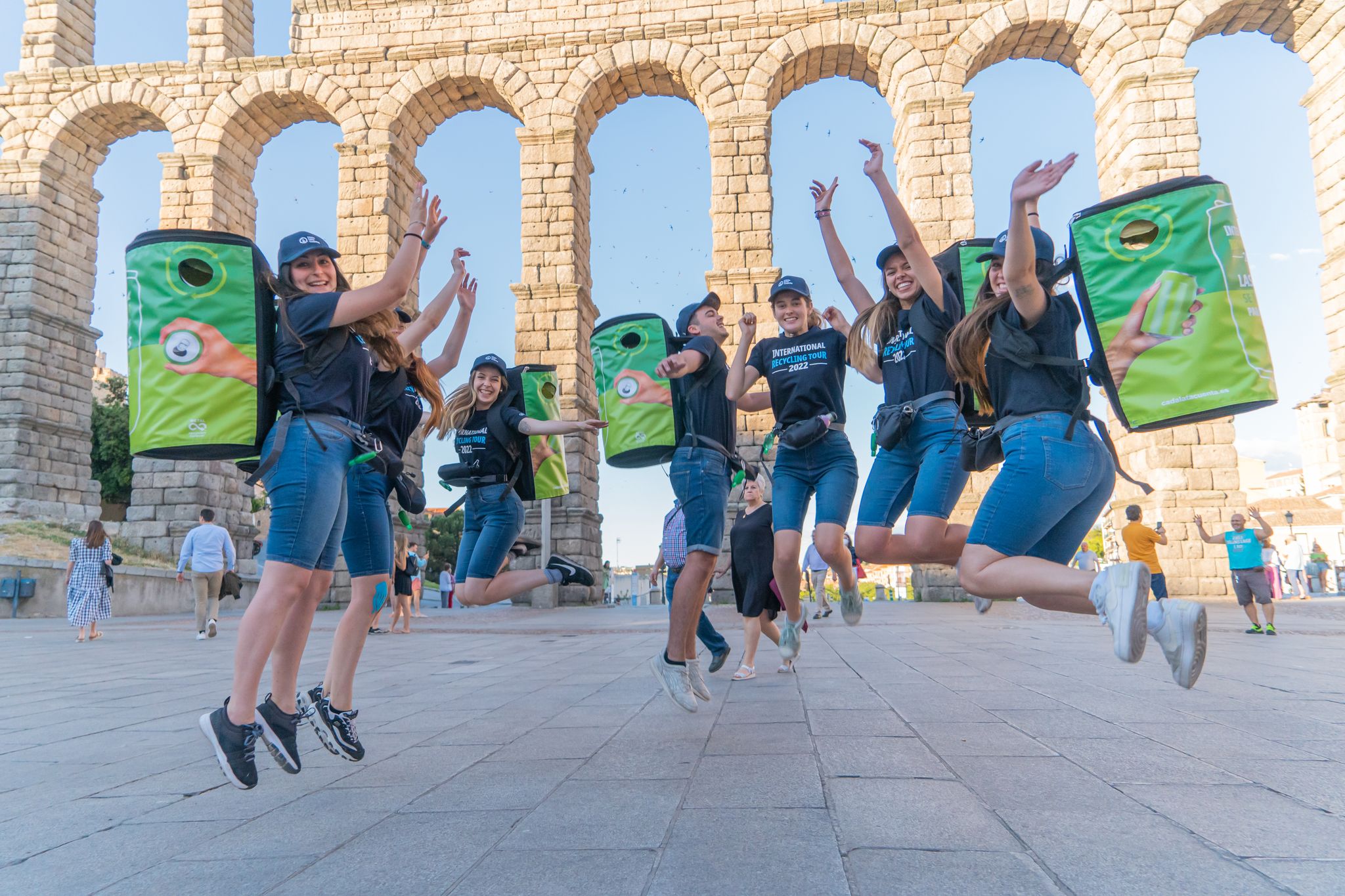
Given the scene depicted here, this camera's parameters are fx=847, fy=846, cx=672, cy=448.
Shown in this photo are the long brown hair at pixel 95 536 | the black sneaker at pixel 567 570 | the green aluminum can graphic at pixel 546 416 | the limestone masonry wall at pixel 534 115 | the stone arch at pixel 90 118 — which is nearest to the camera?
the green aluminum can graphic at pixel 546 416

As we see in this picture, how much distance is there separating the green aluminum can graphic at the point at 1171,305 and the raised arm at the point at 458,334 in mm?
3212

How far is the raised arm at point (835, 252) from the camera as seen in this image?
482 cm

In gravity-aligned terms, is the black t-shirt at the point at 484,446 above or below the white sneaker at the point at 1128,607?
above

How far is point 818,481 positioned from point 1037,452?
1.71 metres

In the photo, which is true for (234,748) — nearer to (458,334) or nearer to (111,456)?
(458,334)

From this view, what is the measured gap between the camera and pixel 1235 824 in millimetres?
2141

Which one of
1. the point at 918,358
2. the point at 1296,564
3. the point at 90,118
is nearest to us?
the point at 918,358

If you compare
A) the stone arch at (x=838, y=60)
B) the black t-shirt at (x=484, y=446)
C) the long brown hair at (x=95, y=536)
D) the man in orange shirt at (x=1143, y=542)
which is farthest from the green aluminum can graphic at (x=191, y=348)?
the stone arch at (x=838, y=60)

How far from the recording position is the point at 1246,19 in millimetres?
17562

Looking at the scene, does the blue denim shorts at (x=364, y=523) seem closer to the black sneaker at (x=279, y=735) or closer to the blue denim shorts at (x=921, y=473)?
the black sneaker at (x=279, y=735)

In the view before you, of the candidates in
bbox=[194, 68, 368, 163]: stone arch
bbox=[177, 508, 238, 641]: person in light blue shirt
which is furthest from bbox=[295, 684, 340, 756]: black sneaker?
bbox=[194, 68, 368, 163]: stone arch

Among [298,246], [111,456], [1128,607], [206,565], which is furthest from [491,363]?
[111,456]

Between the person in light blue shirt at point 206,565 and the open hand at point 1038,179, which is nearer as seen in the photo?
the open hand at point 1038,179

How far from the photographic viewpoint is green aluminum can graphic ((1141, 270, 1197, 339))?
3.05m
